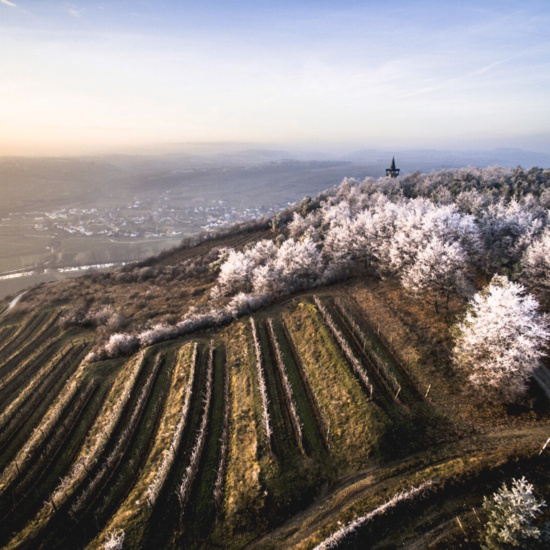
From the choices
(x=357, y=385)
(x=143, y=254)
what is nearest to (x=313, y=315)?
(x=357, y=385)

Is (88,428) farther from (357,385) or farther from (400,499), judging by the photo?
(400,499)

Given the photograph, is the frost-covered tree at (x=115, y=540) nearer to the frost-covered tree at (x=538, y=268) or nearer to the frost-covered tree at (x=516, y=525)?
the frost-covered tree at (x=516, y=525)

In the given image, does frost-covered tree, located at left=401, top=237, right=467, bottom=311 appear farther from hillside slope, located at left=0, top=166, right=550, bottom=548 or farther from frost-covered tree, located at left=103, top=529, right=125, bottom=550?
frost-covered tree, located at left=103, top=529, right=125, bottom=550

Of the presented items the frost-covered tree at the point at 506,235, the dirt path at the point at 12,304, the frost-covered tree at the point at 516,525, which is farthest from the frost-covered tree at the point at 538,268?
the dirt path at the point at 12,304

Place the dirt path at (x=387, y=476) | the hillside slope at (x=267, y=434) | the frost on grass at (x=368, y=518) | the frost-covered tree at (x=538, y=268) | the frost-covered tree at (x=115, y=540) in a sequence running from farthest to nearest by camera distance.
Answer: the frost-covered tree at (x=538, y=268), the hillside slope at (x=267, y=434), the frost-covered tree at (x=115, y=540), the dirt path at (x=387, y=476), the frost on grass at (x=368, y=518)

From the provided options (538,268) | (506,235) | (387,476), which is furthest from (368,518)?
(506,235)
